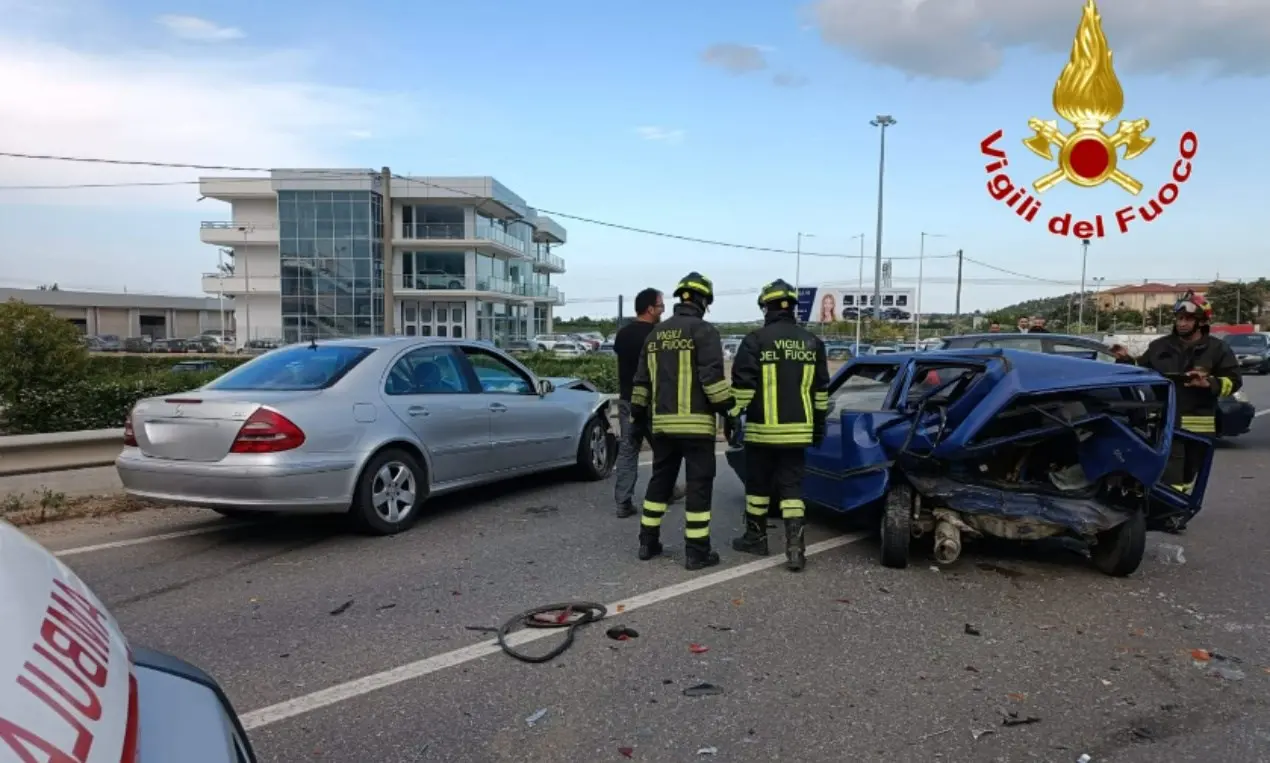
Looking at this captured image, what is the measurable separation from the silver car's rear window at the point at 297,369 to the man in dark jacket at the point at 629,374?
6.55 ft

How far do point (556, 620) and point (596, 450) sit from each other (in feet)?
13.3

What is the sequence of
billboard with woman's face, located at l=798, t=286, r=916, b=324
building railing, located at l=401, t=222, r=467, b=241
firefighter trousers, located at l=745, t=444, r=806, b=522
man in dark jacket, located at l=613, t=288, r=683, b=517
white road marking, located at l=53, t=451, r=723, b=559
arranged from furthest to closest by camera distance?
building railing, located at l=401, t=222, r=467, b=241, billboard with woman's face, located at l=798, t=286, r=916, b=324, man in dark jacket, located at l=613, t=288, r=683, b=517, white road marking, located at l=53, t=451, r=723, b=559, firefighter trousers, located at l=745, t=444, r=806, b=522

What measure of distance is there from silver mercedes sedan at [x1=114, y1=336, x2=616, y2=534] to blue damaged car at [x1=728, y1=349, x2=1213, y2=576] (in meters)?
2.88

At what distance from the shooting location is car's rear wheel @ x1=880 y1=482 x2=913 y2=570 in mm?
5184

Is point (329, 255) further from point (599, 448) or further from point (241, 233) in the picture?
point (599, 448)

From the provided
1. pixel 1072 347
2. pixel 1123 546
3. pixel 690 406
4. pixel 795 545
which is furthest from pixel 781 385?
pixel 1072 347

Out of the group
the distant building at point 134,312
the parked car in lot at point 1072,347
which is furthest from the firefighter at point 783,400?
the distant building at point 134,312

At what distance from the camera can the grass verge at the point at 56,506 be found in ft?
21.8

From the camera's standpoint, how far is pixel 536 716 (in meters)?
3.33

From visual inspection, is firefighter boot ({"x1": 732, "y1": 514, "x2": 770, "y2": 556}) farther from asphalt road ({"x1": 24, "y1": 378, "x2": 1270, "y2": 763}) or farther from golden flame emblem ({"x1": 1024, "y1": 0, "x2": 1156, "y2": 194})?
golden flame emblem ({"x1": 1024, "y1": 0, "x2": 1156, "y2": 194})

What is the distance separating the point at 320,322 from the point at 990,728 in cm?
5620

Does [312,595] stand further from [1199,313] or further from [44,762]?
[1199,313]

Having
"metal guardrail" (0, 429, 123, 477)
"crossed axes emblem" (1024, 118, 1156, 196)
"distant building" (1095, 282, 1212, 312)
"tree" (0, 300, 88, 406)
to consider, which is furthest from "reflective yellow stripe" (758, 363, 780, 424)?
"distant building" (1095, 282, 1212, 312)

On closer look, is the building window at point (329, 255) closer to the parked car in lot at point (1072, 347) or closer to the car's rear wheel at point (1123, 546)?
the parked car in lot at point (1072, 347)
